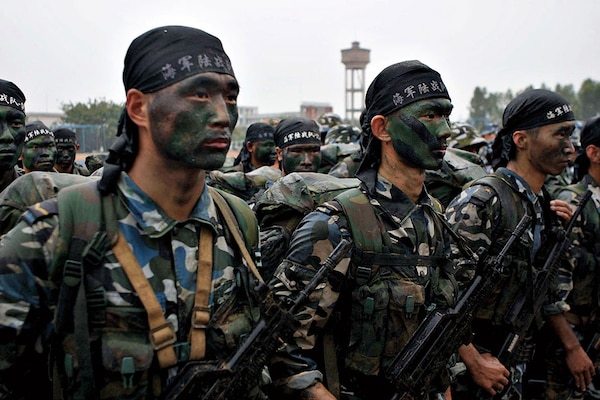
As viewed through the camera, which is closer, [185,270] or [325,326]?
[185,270]

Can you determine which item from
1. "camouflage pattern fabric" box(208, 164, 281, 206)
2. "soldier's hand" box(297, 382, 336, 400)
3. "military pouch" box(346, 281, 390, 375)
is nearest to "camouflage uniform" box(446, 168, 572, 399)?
"military pouch" box(346, 281, 390, 375)

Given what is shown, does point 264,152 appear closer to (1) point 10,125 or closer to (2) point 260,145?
(2) point 260,145

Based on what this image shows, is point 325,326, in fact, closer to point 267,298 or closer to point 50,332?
point 267,298

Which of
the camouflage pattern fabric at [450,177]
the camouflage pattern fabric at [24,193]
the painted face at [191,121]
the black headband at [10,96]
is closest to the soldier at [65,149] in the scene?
the black headband at [10,96]

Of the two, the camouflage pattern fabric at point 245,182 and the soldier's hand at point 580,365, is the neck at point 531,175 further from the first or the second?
the camouflage pattern fabric at point 245,182

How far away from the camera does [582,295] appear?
4.76 m

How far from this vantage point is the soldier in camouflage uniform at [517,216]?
12.6 feet

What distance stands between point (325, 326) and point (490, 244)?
1.54m

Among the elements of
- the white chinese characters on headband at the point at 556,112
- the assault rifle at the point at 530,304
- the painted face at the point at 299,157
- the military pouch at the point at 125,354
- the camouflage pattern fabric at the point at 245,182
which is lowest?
the assault rifle at the point at 530,304

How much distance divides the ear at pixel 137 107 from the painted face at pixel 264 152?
5520mm

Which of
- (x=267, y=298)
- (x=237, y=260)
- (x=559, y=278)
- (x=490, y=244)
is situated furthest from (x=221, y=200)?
(x=559, y=278)

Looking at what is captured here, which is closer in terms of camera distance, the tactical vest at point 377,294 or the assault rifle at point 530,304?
the tactical vest at point 377,294

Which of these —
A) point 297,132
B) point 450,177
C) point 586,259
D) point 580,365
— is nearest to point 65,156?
point 297,132

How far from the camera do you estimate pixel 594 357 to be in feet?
15.9
